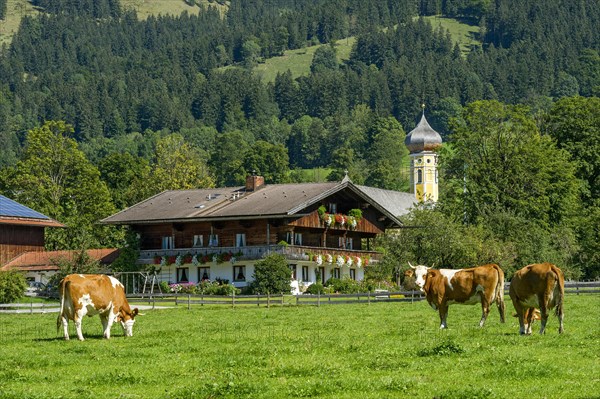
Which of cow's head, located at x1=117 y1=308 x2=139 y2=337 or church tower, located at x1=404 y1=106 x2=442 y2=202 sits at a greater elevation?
church tower, located at x1=404 y1=106 x2=442 y2=202

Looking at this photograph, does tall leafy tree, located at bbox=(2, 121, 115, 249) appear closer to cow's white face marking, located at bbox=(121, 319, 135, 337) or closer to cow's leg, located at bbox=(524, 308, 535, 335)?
cow's white face marking, located at bbox=(121, 319, 135, 337)

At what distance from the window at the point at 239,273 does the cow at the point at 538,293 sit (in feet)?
Answer: 147

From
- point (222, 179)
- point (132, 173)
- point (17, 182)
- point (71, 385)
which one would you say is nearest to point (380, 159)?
point (222, 179)

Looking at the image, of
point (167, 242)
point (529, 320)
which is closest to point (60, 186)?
point (167, 242)

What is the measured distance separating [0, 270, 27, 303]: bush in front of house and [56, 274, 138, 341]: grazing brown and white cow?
97.9 ft

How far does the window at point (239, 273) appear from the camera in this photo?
71562 mm

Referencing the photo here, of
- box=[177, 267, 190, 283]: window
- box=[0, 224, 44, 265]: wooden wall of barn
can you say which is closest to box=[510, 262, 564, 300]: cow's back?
box=[177, 267, 190, 283]: window

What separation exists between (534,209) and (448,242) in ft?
43.5

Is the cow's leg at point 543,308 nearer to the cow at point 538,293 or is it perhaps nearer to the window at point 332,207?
the cow at point 538,293

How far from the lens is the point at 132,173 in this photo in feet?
377

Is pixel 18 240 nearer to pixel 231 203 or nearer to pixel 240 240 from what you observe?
pixel 231 203

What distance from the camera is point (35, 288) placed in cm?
6719

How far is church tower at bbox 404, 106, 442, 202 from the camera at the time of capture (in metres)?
141

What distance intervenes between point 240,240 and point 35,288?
12.9 m
